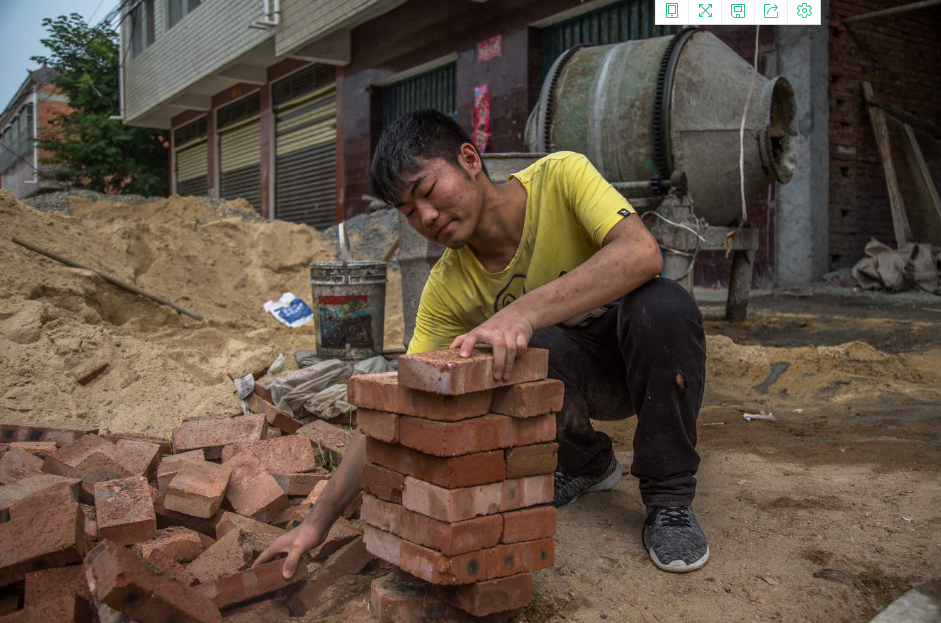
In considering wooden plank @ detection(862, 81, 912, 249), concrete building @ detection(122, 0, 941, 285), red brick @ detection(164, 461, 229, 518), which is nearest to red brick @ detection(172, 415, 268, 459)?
red brick @ detection(164, 461, 229, 518)

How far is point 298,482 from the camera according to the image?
8.59 feet

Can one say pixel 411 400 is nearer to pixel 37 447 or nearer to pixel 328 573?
pixel 328 573

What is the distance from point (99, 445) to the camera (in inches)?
110

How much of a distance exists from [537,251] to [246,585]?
119 cm

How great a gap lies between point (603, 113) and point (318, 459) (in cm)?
334

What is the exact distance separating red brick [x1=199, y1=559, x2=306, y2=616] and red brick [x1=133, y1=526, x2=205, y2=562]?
285 mm

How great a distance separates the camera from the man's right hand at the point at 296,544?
191 cm

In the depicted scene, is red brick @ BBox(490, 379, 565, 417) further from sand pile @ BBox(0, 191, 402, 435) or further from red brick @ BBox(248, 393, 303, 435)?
sand pile @ BBox(0, 191, 402, 435)

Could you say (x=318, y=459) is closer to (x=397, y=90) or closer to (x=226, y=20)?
(x=397, y=90)

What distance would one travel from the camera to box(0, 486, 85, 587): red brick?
182cm

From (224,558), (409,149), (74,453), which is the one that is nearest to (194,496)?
(224,558)

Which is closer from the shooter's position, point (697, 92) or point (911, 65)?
point (697, 92)

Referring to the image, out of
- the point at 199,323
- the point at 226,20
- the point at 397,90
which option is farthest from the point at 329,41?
the point at 199,323

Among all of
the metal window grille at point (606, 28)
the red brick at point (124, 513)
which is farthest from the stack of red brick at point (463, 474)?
the metal window grille at point (606, 28)
